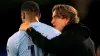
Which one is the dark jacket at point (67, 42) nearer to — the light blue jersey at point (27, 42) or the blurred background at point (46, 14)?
the light blue jersey at point (27, 42)

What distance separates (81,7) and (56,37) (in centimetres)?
521

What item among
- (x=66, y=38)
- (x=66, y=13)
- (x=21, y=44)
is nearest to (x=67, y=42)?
(x=66, y=38)

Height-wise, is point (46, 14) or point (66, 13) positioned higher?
point (66, 13)

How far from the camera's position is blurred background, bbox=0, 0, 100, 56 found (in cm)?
768

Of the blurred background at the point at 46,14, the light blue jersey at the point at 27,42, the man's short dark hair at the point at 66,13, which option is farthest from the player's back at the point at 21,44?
the blurred background at the point at 46,14

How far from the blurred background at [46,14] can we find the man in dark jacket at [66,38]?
175 inches

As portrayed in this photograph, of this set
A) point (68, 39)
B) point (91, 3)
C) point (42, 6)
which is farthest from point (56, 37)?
point (91, 3)

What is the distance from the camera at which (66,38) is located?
2.81 m

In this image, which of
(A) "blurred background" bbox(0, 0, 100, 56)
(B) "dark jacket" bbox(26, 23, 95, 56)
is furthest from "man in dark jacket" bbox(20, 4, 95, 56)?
(A) "blurred background" bbox(0, 0, 100, 56)

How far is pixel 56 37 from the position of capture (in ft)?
9.26

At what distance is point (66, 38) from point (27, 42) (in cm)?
32

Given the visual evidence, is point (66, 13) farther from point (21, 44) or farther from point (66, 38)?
point (21, 44)

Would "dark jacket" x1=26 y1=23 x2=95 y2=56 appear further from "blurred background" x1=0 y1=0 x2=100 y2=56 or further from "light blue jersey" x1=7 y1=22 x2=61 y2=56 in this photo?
"blurred background" x1=0 y1=0 x2=100 y2=56

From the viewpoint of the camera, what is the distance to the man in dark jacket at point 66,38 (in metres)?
2.80
